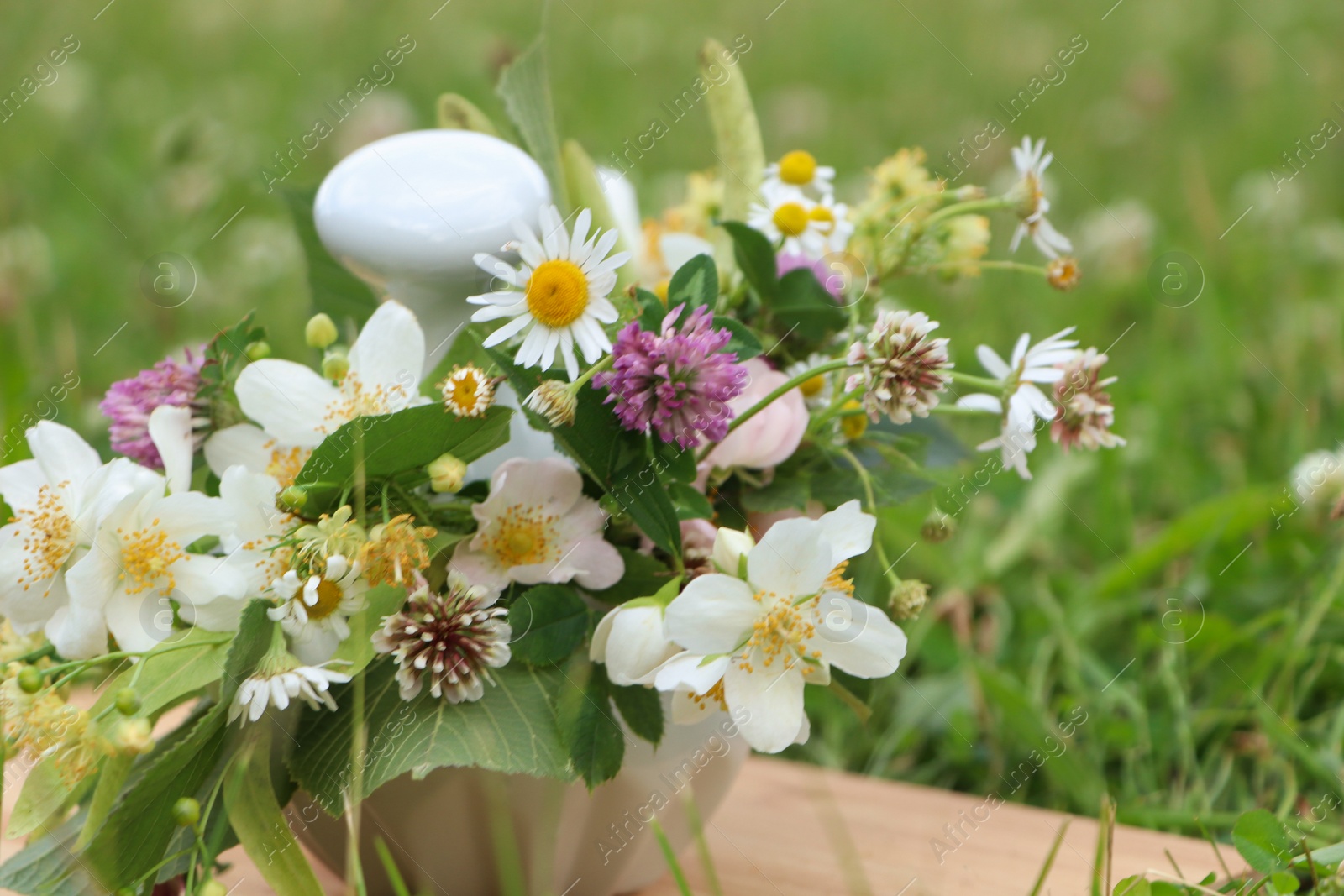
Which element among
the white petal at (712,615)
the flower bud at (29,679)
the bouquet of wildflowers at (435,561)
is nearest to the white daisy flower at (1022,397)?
the bouquet of wildflowers at (435,561)

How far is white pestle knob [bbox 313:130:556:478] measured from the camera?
17.5 inches

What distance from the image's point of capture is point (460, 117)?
55 centimetres

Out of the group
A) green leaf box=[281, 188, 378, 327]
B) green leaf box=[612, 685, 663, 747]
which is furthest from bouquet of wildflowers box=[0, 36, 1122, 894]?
green leaf box=[281, 188, 378, 327]

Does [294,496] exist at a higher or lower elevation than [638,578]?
higher

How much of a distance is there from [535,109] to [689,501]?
0.21m

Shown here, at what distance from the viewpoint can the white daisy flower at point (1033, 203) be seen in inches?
18.3

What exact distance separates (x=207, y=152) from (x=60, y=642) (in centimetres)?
79

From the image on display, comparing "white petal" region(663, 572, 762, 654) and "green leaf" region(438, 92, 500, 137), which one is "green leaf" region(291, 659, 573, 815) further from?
Answer: "green leaf" region(438, 92, 500, 137)

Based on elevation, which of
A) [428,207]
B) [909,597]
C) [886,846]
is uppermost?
[428,207]

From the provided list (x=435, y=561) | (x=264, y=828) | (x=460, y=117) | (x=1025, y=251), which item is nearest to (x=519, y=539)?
(x=435, y=561)

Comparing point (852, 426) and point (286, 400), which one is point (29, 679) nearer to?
point (286, 400)

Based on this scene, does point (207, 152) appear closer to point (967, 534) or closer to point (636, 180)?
point (636, 180)

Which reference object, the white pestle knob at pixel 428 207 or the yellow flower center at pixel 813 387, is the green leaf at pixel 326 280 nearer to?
the white pestle knob at pixel 428 207

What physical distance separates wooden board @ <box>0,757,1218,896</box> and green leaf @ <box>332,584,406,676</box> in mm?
168
